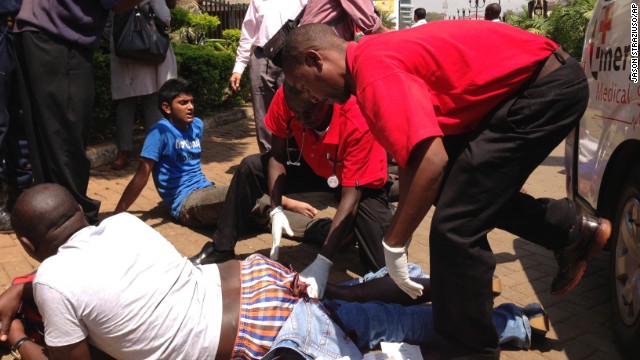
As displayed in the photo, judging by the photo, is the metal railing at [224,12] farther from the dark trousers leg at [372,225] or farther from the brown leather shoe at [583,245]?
the brown leather shoe at [583,245]

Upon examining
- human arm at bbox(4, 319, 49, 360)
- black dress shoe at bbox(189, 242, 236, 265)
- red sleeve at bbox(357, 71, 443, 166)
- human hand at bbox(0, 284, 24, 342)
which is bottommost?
black dress shoe at bbox(189, 242, 236, 265)

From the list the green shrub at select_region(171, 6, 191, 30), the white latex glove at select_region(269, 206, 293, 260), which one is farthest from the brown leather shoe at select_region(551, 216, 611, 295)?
the green shrub at select_region(171, 6, 191, 30)

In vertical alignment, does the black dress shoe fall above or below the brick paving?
above

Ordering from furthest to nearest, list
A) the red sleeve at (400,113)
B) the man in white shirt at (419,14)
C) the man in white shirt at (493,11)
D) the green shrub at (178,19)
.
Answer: the man in white shirt at (419,14) → the green shrub at (178,19) → the man in white shirt at (493,11) → the red sleeve at (400,113)

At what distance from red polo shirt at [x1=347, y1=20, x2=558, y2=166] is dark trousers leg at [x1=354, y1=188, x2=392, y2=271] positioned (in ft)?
3.68

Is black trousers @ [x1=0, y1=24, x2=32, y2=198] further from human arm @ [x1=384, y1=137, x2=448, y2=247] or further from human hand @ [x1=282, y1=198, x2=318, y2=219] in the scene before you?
human arm @ [x1=384, y1=137, x2=448, y2=247]

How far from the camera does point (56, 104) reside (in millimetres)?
3557

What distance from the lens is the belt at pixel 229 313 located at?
225cm

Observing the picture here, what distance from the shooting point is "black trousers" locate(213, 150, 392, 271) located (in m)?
3.31

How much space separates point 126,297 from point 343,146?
62.6 inches

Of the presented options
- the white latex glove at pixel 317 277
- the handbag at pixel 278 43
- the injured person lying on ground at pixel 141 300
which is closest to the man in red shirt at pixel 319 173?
the white latex glove at pixel 317 277

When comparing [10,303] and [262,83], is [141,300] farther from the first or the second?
[262,83]

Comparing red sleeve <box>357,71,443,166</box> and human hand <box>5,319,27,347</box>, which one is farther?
human hand <box>5,319,27,347</box>

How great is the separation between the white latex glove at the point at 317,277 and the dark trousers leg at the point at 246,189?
79cm
